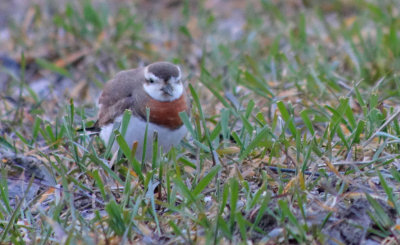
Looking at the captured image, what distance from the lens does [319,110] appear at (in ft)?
14.0

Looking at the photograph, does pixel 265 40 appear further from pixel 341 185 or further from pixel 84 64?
pixel 341 185

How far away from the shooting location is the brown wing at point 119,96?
4195 mm

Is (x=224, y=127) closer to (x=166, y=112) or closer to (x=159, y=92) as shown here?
(x=166, y=112)

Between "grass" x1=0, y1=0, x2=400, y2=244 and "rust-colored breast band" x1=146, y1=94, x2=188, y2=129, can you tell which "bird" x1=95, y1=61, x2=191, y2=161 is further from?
"grass" x1=0, y1=0, x2=400, y2=244

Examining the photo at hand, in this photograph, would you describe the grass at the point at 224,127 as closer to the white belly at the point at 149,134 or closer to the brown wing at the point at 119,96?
the white belly at the point at 149,134

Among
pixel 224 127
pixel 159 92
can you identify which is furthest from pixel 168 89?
pixel 224 127

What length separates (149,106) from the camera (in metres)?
4.08

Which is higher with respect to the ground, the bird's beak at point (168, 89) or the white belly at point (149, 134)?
the bird's beak at point (168, 89)

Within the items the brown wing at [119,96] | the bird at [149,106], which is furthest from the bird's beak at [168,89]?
the brown wing at [119,96]

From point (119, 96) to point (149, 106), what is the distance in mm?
324

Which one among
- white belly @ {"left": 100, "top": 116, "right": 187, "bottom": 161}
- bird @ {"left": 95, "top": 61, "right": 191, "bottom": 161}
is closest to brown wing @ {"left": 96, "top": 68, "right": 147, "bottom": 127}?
bird @ {"left": 95, "top": 61, "right": 191, "bottom": 161}

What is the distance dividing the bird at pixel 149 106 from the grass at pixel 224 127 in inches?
5.1

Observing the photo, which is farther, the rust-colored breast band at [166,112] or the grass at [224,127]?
the rust-colored breast band at [166,112]

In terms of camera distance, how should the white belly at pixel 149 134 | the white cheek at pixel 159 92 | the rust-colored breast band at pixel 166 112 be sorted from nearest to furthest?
the white belly at pixel 149 134
the rust-colored breast band at pixel 166 112
the white cheek at pixel 159 92
